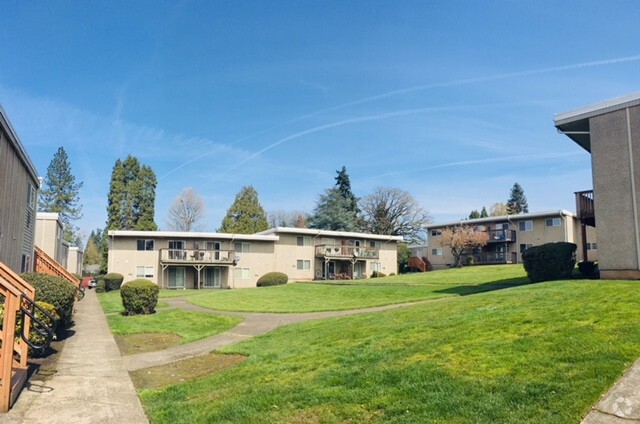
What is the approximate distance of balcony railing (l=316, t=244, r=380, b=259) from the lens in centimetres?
4597

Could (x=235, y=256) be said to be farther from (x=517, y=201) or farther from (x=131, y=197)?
(x=517, y=201)

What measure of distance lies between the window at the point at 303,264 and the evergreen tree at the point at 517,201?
61.4 m

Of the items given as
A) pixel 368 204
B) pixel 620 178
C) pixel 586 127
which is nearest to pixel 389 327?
pixel 620 178

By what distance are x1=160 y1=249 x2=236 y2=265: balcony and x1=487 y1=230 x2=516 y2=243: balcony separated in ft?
84.0

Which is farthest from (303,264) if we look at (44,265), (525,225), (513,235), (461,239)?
(44,265)

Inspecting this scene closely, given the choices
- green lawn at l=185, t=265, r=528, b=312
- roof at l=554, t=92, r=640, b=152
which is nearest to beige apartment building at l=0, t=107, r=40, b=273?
green lawn at l=185, t=265, r=528, b=312

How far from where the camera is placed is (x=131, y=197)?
2381 inches

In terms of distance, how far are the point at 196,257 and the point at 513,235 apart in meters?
30.3

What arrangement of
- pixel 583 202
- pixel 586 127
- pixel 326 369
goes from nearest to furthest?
pixel 326 369, pixel 586 127, pixel 583 202

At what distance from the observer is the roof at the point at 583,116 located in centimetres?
1622

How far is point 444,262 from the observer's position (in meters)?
54.3

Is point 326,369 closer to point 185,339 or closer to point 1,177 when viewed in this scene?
point 185,339

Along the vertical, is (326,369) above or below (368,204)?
below

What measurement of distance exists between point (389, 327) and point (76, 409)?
5.87 metres
